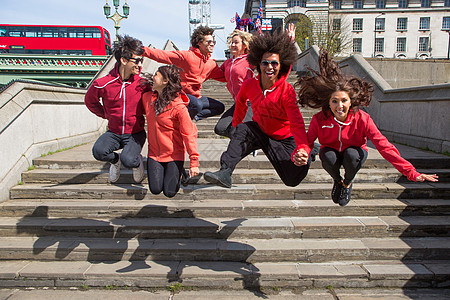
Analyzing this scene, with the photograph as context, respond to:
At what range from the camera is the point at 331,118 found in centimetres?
346

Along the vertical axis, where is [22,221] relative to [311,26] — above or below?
below

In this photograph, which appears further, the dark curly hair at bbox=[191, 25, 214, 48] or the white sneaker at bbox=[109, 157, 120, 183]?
the dark curly hair at bbox=[191, 25, 214, 48]

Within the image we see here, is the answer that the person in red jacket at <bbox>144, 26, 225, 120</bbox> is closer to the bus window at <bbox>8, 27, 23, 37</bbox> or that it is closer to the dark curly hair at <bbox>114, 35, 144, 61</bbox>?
the dark curly hair at <bbox>114, 35, 144, 61</bbox>

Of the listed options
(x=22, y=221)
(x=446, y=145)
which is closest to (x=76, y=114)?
(x=22, y=221)

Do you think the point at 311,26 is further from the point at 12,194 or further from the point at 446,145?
the point at 12,194

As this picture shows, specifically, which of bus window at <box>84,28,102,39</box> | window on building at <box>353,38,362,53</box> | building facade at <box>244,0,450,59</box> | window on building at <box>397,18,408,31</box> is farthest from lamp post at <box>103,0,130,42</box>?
window on building at <box>397,18,408,31</box>

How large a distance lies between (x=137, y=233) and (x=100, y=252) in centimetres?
62

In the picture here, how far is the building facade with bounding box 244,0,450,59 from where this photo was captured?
2188 inches

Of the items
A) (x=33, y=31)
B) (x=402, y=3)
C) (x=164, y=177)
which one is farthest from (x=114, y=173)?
(x=402, y=3)

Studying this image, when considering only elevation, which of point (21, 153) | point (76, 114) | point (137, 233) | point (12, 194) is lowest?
point (137, 233)

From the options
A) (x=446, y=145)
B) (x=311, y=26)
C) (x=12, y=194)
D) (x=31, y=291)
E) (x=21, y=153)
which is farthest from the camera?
(x=311, y=26)

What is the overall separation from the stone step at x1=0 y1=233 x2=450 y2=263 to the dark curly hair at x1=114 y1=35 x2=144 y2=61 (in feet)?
9.36

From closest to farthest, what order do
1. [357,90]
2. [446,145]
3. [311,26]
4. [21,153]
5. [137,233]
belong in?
1. [357,90]
2. [137,233]
3. [21,153]
4. [446,145]
5. [311,26]

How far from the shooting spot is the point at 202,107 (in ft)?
16.5
